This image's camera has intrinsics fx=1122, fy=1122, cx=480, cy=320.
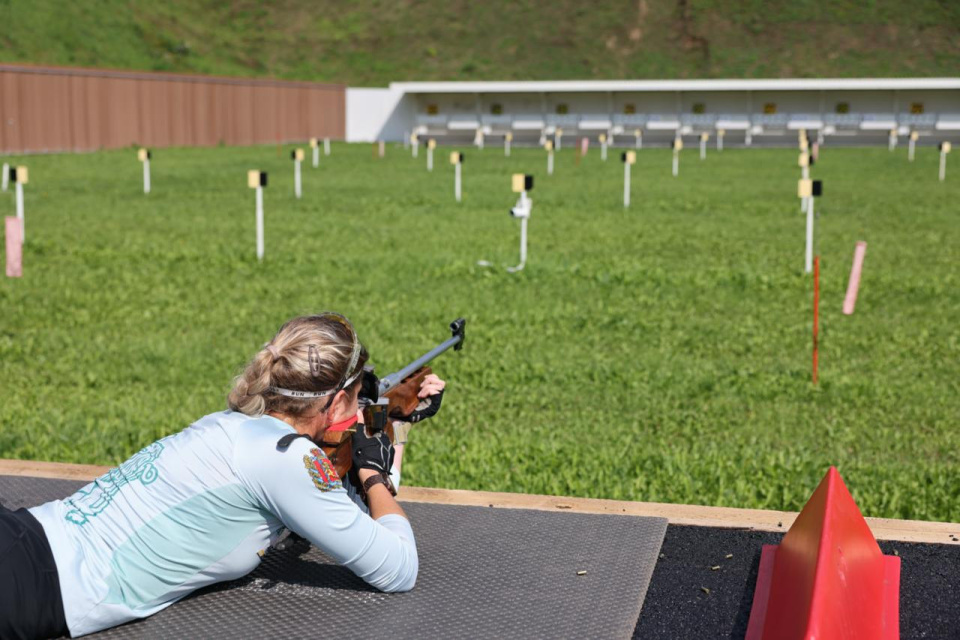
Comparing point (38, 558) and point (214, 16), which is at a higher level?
point (214, 16)

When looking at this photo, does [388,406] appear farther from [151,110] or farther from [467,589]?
[151,110]

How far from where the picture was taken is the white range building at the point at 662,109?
181ft

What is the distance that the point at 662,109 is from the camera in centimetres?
5838

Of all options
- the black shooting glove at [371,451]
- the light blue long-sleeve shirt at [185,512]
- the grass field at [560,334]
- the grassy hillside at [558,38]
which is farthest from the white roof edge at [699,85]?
the light blue long-sleeve shirt at [185,512]

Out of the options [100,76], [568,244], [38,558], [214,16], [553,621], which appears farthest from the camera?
[214,16]

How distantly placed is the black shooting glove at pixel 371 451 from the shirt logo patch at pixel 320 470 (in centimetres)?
33

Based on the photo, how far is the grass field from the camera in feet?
21.6

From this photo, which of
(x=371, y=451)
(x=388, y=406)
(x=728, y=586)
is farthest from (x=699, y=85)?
(x=371, y=451)

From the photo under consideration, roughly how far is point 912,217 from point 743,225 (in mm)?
3360

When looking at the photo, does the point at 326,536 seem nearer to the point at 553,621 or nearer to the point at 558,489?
the point at 553,621

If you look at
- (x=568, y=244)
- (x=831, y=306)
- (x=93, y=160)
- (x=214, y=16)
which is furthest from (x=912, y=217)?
(x=214, y=16)

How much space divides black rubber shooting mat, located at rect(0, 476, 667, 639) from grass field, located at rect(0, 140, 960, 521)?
5.32 ft

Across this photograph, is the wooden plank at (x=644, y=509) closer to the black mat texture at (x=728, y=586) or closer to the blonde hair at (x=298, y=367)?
the black mat texture at (x=728, y=586)

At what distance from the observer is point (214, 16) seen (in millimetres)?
72062
